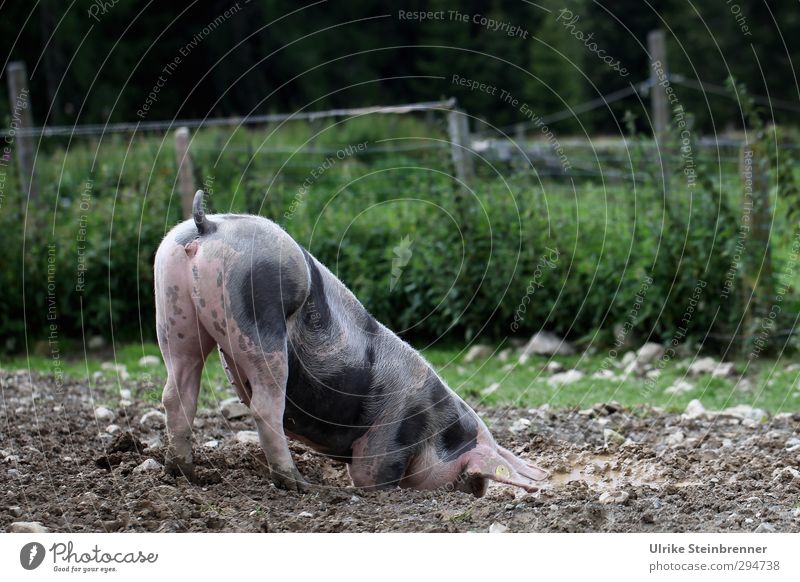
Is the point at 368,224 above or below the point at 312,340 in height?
below

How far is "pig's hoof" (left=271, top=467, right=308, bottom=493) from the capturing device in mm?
5723

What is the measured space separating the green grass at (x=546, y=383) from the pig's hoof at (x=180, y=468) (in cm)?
281

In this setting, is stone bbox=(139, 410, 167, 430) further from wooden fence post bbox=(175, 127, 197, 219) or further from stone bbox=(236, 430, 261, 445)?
wooden fence post bbox=(175, 127, 197, 219)

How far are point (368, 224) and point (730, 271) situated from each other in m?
4.08

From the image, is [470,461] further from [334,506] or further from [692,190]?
[692,190]

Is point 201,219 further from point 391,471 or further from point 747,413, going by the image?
point 747,413

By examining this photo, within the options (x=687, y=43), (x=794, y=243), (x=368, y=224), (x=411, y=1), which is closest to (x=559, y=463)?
(x=794, y=243)

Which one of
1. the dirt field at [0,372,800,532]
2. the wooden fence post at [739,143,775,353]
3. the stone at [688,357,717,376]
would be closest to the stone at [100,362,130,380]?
the dirt field at [0,372,800,532]

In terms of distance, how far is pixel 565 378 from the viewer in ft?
32.3

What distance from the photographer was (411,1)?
3197cm

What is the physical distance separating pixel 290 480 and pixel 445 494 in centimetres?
86

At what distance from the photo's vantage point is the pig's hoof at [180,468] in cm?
578

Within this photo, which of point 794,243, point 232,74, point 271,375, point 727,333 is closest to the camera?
point 271,375

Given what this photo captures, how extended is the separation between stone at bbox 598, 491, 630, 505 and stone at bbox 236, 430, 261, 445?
7.84 feet
